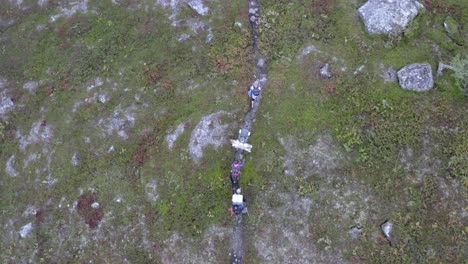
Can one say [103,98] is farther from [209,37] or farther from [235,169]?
[235,169]

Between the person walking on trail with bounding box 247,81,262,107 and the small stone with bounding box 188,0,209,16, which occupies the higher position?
the small stone with bounding box 188,0,209,16

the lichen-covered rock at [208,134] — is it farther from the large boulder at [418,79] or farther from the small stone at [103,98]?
the large boulder at [418,79]

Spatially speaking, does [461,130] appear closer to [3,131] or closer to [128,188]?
[128,188]

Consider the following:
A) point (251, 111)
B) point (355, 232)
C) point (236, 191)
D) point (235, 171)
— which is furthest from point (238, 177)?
point (355, 232)

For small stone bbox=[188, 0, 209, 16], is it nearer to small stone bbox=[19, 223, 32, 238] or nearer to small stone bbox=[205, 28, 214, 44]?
small stone bbox=[205, 28, 214, 44]

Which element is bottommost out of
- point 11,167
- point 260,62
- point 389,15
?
point 11,167

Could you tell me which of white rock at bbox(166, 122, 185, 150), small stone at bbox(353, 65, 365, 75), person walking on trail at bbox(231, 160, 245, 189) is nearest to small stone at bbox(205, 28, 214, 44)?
white rock at bbox(166, 122, 185, 150)
